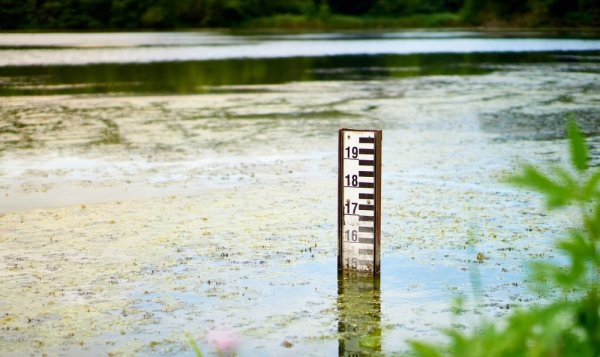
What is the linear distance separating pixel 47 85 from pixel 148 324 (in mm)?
24708

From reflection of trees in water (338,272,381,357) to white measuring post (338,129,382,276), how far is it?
0.73ft

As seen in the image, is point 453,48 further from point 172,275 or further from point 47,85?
point 172,275

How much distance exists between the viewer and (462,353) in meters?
1.87

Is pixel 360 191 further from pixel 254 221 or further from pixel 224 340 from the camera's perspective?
pixel 254 221

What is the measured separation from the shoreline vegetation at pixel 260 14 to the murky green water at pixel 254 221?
242ft

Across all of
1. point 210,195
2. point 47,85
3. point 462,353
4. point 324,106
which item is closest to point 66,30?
point 47,85

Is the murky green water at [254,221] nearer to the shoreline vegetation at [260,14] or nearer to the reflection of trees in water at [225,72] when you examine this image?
the reflection of trees in water at [225,72]

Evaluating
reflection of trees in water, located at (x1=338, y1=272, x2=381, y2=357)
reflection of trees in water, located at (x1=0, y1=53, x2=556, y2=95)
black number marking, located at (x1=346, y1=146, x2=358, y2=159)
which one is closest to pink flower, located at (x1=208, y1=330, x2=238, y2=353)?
reflection of trees in water, located at (x1=338, y1=272, x2=381, y2=357)

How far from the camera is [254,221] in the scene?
9.14 meters

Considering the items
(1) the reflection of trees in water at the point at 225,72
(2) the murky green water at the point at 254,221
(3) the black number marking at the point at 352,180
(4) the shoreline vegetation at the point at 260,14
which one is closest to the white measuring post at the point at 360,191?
(3) the black number marking at the point at 352,180

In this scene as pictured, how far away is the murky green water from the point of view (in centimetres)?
596

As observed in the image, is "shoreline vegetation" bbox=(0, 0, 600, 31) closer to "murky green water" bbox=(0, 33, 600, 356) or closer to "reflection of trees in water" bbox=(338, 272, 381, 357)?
"murky green water" bbox=(0, 33, 600, 356)

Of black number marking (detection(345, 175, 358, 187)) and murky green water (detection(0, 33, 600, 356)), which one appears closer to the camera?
murky green water (detection(0, 33, 600, 356))

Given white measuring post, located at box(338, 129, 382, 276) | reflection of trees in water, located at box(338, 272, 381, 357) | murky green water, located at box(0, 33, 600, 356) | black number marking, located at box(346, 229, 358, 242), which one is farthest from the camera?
black number marking, located at box(346, 229, 358, 242)
